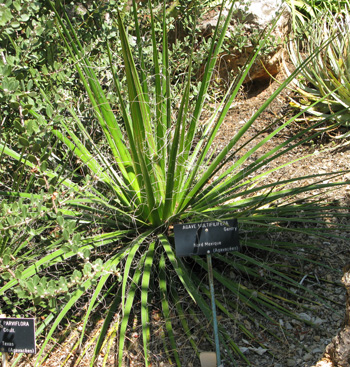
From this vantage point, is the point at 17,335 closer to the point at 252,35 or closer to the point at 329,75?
the point at 329,75

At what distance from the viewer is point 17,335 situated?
225cm

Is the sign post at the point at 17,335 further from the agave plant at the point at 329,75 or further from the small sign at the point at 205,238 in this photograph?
the agave plant at the point at 329,75

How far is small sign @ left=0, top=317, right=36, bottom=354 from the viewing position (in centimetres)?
223

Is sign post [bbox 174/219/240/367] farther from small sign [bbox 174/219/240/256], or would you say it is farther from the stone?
the stone

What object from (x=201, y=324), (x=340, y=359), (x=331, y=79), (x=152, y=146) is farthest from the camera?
(x=331, y=79)

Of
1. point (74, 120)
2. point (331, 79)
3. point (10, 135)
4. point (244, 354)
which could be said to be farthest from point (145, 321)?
point (331, 79)

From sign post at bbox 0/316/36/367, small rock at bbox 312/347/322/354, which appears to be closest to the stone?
small rock at bbox 312/347/322/354

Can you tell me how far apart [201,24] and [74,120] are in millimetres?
1968

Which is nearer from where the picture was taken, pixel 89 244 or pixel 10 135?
pixel 89 244

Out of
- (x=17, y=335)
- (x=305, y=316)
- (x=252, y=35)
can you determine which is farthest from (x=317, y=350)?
(x=252, y=35)

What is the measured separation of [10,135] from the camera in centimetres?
338

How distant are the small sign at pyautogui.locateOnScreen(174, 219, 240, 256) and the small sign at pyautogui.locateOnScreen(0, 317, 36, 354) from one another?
0.74 metres

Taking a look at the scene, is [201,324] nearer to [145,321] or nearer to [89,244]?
[145,321]

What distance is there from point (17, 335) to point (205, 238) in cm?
94
